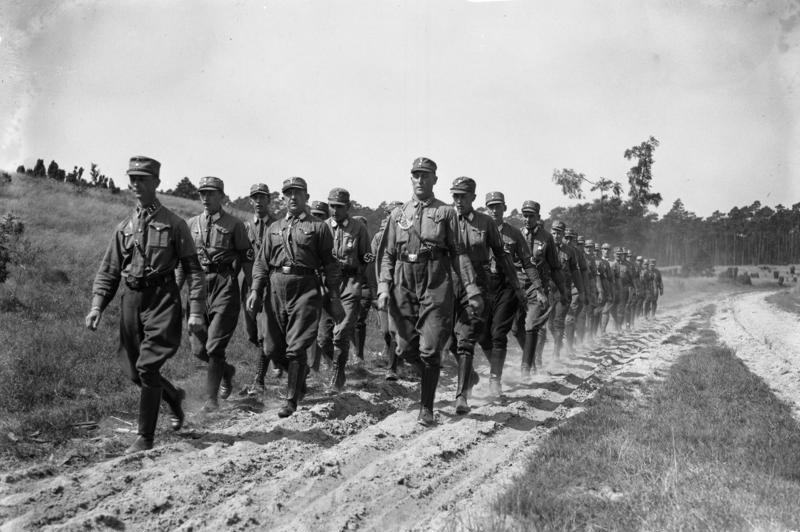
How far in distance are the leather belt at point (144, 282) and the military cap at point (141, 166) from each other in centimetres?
92

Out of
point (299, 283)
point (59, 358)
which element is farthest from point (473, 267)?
point (59, 358)

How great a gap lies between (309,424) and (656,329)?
16.9 meters

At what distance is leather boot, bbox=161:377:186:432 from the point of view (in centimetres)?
617

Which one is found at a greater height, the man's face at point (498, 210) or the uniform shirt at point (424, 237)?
the man's face at point (498, 210)

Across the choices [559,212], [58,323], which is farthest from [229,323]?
[559,212]

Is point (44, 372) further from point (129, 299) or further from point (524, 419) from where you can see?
point (524, 419)

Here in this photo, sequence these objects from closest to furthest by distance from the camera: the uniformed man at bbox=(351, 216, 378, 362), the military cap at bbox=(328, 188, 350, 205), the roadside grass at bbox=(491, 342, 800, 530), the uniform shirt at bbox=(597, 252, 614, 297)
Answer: the roadside grass at bbox=(491, 342, 800, 530) < the military cap at bbox=(328, 188, 350, 205) < the uniformed man at bbox=(351, 216, 378, 362) < the uniform shirt at bbox=(597, 252, 614, 297)

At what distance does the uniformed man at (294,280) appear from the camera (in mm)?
7168

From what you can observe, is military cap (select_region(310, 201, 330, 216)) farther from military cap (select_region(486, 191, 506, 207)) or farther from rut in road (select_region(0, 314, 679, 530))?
rut in road (select_region(0, 314, 679, 530))

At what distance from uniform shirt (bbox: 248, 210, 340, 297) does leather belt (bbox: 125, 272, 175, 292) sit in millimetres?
1747

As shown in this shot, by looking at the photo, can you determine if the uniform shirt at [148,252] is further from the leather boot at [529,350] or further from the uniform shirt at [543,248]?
the uniform shirt at [543,248]

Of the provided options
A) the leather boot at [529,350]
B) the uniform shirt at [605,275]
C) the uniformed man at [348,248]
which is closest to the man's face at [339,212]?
the uniformed man at [348,248]

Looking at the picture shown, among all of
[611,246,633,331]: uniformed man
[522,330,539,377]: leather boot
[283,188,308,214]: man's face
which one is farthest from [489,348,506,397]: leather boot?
[611,246,633,331]: uniformed man

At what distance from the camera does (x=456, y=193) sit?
25.5 feet
